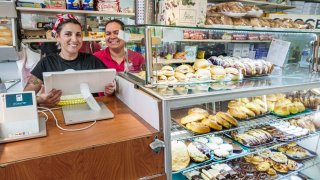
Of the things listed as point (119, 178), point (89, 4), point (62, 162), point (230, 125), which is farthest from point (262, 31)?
point (89, 4)

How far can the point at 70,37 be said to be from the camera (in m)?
2.01

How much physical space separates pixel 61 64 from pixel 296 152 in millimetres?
2155

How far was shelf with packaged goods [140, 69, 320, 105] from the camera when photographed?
106 cm

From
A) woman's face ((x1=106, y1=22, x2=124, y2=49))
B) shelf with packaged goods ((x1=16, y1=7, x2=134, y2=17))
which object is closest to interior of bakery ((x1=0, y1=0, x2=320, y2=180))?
woman's face ((x1=106, y1=22, x2=124, y2=49))

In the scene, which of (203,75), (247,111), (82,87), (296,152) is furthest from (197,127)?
(296,152)

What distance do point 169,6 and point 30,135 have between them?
35.2 inches

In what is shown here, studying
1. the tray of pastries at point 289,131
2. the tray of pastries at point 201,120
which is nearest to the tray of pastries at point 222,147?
the tray of pastries at point 201,120

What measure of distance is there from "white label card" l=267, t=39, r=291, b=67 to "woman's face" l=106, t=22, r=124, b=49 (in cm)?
139

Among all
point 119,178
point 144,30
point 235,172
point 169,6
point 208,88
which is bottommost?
point 235,172

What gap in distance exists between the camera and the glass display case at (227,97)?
45.4 inches

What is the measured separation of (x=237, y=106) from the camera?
1550mm

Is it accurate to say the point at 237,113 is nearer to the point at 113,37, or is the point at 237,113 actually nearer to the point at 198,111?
the point at 198,111

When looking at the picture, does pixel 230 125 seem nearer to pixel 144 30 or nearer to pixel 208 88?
pixel 208 88

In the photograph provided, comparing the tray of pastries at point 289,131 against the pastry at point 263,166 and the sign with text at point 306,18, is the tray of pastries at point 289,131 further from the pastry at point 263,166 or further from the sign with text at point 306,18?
the sign with text at point 306,18
